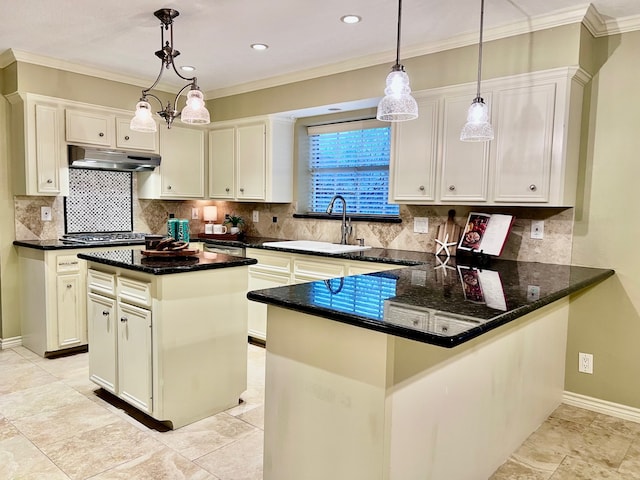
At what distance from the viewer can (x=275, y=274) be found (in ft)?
13.6

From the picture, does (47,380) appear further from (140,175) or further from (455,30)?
(455,30)

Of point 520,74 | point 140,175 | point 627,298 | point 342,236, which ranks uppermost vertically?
point 520,74

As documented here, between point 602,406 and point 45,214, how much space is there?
4.66m

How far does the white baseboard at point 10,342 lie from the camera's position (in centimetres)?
412

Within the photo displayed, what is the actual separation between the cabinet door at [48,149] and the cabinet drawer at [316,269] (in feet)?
7.19

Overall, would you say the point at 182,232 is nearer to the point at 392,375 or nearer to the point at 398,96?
the point at 398,96

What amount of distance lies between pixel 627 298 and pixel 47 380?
13.0 feet

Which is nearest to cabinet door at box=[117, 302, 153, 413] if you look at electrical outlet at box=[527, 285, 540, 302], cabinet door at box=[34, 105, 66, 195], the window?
cabinet door at box=[34, 105, 66, 195]

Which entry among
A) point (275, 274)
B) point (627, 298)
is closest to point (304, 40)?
point (275, 274)

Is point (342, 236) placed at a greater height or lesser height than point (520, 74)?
lesser

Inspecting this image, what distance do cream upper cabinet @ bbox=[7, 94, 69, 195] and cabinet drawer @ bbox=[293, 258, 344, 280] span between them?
7.15ft

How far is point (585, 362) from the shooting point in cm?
312

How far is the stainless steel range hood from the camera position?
4156 mm

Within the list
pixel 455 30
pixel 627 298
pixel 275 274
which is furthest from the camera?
pixel 275 274
